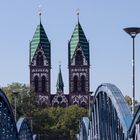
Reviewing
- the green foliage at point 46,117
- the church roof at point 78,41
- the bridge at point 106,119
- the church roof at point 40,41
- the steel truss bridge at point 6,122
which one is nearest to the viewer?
the bridge at point 106,119

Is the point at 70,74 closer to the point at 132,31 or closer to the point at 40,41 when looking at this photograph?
the point at 40,41

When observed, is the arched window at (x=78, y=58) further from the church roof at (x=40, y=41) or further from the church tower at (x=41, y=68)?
the church roof at (x=40, y=41)

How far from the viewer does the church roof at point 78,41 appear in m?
125

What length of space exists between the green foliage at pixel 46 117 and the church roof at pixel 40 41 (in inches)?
790

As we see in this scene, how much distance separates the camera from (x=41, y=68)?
122438 millimetres

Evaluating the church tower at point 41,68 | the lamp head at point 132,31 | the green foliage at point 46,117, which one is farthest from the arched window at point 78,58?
the lamp head at point 132,31

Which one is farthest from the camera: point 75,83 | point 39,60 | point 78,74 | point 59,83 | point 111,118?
point 59,83

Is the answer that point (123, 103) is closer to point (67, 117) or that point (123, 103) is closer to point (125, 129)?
point (125, 129)

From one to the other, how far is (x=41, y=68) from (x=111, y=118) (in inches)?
3818

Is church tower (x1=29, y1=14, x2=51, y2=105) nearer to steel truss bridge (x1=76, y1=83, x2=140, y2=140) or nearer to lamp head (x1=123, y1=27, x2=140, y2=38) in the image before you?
steel truss bridge (x1=76, y1=83, x2=140, y2=140)

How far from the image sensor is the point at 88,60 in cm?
12400

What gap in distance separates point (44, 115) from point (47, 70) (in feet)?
72.9

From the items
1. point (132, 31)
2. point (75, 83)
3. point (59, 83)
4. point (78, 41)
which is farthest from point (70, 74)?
point (132, 31)

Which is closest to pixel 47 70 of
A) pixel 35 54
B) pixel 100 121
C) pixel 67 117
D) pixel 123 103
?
pixel 35 54
